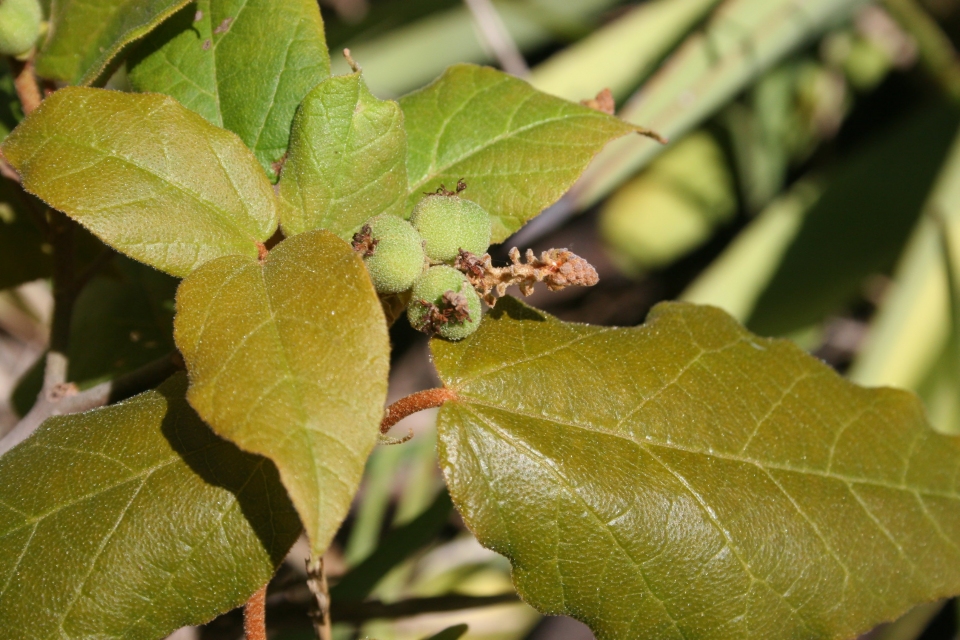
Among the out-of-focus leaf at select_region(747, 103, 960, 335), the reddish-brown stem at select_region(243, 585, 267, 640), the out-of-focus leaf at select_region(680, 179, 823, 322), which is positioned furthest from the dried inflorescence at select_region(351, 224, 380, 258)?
the out-of-focus leaf at select_region(747, 103, 960, 335)

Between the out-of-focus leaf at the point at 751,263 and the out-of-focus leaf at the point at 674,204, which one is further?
the out-of-focus leaf at the point at 674,204

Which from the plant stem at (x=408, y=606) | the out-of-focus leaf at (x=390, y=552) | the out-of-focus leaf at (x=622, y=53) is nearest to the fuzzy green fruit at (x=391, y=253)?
the plant stem at (x=408, y=606)

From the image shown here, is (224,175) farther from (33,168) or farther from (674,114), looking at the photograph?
(674,114)

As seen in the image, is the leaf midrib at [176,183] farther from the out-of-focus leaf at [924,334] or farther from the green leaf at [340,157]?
the out-of-focus leaf at [924,334]

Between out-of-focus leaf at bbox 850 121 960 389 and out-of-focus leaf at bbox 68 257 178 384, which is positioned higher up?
out-of-focus leaf at bbox 68 257 178 384

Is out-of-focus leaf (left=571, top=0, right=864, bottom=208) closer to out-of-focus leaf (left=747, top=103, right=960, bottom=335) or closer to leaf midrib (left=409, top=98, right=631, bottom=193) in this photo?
out-of-focus leaf (left=747, top=103, right=960, bottom=335)

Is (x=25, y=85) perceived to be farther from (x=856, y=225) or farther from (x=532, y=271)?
(x=856, y=225)

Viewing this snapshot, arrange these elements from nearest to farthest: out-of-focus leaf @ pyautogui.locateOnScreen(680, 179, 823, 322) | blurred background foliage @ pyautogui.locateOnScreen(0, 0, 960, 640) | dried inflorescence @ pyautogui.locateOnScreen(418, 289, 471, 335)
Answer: dried inflorescence @ pyautogui.locateOnScreen(418, 289, 471, 335), blurred background foliage @ pyautogui.locateOnScreen(0, 0, 960, 640), out-of-focus leaf @ pyautogui.locateOnScreen(680, 179, 823, 322)
